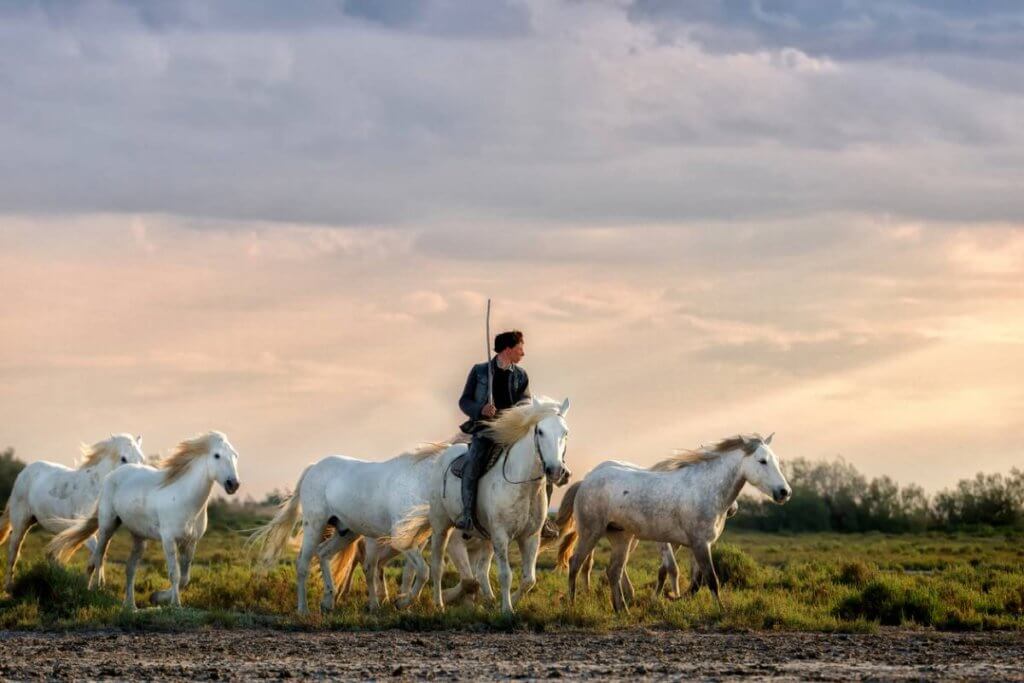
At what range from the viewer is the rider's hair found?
1441cm

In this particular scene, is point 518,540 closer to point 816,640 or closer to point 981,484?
point 816,640

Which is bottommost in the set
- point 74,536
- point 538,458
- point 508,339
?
point 74,536

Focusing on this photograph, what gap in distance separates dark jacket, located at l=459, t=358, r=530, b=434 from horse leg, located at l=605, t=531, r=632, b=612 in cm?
243

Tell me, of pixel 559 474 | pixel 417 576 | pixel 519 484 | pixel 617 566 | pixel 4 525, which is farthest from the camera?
pixel 4 525

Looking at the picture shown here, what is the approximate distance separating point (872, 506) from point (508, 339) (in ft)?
114

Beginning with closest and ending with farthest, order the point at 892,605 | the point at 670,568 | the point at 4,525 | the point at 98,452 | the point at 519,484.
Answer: the point at 519,484
the point at 892,605
the point at 670,568
the point at 98,452
the point at 4,525

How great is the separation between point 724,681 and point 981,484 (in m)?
39.2

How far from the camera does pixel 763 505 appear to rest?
4747 cm

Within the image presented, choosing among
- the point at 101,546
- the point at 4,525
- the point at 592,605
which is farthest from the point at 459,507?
the point at 4,525

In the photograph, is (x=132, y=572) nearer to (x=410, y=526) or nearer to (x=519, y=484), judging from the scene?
(x=410, y=526)

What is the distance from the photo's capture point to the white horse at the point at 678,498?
611 inches

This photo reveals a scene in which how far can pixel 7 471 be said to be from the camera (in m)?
46.7

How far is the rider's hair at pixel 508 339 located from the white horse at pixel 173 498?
14.5 ft

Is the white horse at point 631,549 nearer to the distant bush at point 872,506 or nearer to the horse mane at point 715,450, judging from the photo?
the horse mane at point 715,450
